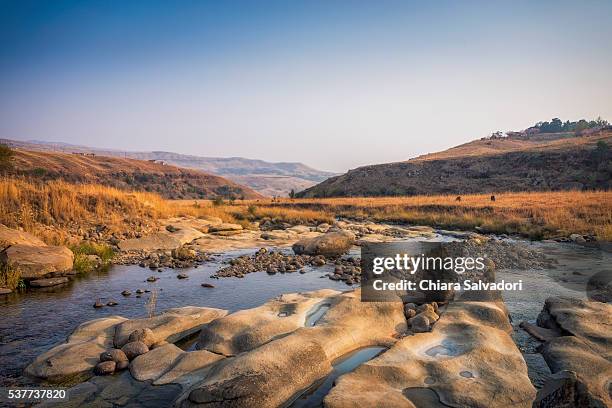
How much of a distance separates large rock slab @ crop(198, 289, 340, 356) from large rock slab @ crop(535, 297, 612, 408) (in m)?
4.52

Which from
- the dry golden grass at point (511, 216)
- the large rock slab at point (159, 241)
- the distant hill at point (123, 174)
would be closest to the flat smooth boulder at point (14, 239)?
the large rock slab at point (159, 241)

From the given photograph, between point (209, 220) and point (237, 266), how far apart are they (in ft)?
41.3

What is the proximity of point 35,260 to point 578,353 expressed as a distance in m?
14.0

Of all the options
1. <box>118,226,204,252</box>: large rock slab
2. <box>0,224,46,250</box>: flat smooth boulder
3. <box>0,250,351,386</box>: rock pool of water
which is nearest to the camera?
<box>0,250,351,386</box>: rock pool of water

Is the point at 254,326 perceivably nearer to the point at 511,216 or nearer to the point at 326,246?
the point at 326,246

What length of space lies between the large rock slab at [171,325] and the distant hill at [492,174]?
50.7m

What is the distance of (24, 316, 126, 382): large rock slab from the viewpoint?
6.69 meters

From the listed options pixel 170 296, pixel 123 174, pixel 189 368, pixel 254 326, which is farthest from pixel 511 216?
pixel 123 174

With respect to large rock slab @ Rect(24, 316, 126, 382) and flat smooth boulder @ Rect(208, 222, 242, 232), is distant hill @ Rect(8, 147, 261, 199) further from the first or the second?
large rock slab @ Rect(24, 316, 126, 382)

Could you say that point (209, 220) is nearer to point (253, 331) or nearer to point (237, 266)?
point (237, 266)

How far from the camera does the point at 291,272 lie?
14820 millimetres

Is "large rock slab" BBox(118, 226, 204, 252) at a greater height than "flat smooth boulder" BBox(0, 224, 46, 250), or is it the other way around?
"flat smooth boulder" BBox(0, 224, 46, 250)

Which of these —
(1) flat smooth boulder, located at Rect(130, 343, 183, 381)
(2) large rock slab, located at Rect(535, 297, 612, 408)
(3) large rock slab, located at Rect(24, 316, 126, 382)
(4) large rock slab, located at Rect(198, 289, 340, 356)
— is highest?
(2) large rock slab, located at Rect(535, 297, 612, 408)

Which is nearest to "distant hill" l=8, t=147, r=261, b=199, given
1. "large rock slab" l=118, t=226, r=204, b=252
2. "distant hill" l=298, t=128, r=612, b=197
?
"distant hill" l=298, t=128, r=612, b=197
